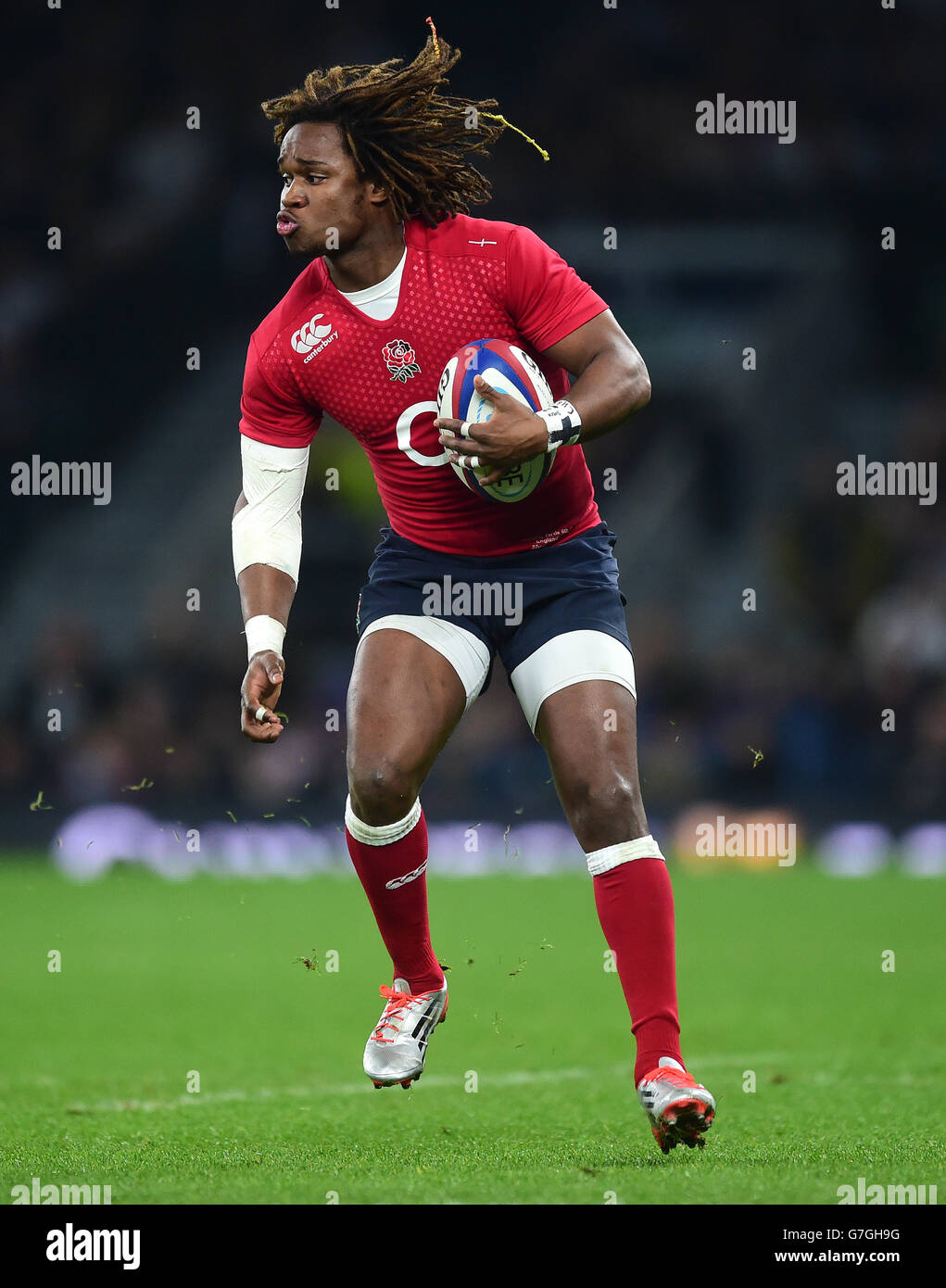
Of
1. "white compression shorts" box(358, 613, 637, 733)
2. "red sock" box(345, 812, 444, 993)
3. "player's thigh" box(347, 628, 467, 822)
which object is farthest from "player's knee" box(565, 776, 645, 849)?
"red sock" box(345, 812, 444, 993)

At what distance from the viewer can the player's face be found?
449 centimetres

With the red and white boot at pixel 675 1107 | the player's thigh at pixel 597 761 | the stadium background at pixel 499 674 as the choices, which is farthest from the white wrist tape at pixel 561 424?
the stadium background at pixel 499 674

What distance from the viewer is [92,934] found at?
1019cm

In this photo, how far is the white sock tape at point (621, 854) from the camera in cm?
429

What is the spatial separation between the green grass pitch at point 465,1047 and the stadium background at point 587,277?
16.1 feet

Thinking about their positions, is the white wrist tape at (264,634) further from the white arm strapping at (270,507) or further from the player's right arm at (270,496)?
the white arm strapping at (270,507)

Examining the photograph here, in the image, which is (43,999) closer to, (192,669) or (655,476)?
(192,669)

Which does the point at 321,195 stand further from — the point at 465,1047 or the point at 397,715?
the point at 465,1047

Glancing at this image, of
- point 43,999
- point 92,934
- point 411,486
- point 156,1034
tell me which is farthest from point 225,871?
point 411,486

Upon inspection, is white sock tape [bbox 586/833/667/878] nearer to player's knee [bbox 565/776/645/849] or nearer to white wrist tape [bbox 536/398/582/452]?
player's knee [bbox 565/776/645/849]

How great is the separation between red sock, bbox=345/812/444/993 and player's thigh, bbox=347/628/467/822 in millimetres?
201

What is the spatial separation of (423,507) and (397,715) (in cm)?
67
